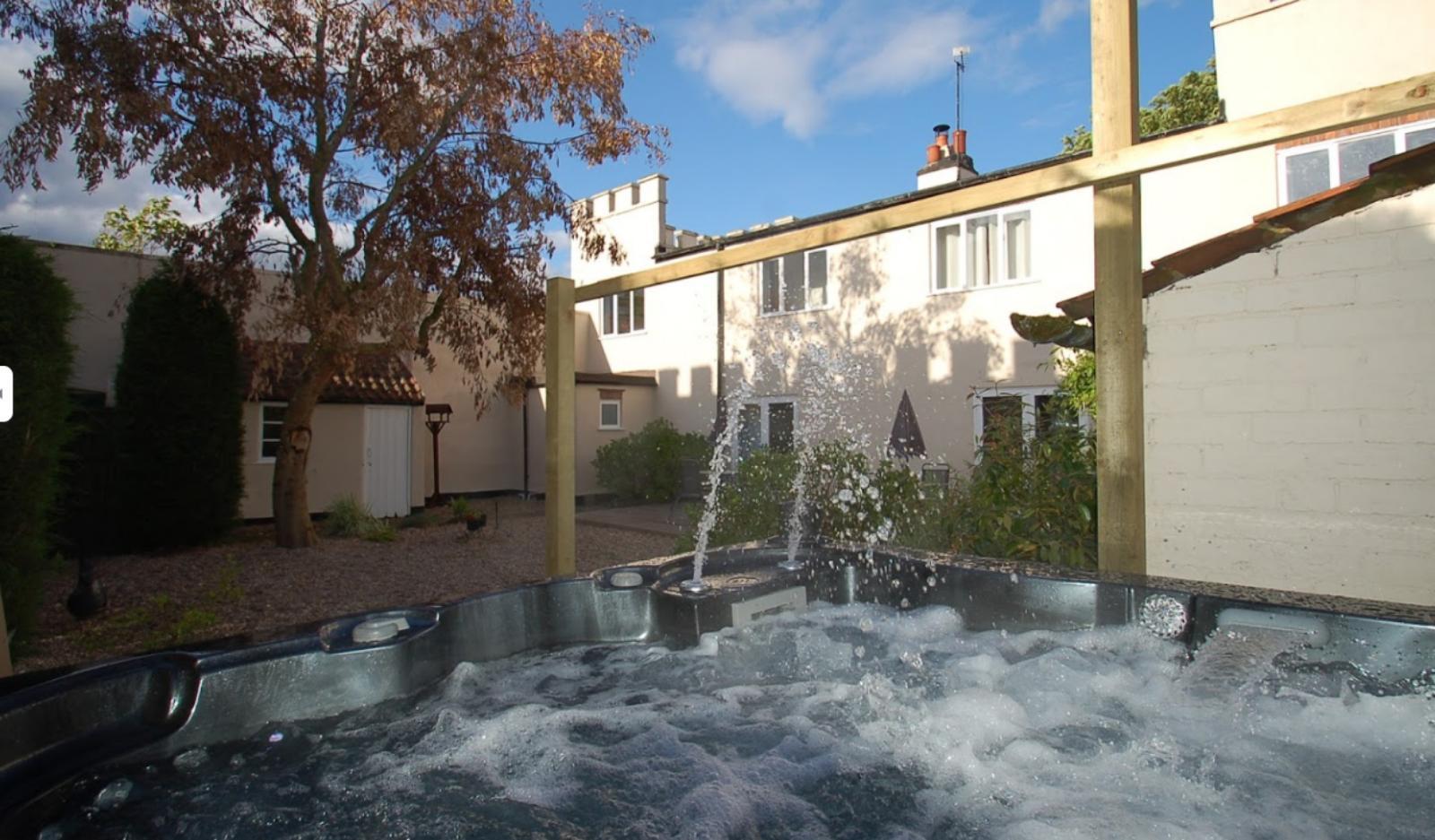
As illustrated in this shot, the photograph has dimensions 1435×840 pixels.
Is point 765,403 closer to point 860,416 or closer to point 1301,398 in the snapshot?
point 860,416

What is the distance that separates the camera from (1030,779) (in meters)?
1.98

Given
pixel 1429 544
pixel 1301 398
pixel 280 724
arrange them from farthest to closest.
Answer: pixel 1301 398 < pixel 1429 544 < pixel 280 724

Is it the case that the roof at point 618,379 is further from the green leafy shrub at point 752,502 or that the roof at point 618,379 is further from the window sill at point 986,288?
the green leafy shrub at point 752,502

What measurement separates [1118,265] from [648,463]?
9223 millimetres

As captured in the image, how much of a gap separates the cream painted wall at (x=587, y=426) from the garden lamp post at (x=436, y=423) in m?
1.42

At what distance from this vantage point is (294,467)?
7359mm

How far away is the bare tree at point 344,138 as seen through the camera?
5668mm

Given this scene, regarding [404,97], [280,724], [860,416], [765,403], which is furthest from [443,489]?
[280,724]

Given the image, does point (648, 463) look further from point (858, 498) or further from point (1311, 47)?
point (1311, 47)

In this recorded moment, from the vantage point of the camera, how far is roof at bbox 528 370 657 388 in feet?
40.2

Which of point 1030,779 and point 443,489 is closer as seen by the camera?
point 1030,779

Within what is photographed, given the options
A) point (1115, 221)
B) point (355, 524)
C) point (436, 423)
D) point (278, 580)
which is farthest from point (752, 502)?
point (436, 423)

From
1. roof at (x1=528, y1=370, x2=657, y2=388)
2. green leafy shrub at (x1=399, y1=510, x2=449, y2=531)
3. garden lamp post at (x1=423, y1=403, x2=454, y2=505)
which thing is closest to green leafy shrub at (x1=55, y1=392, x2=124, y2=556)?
green leafy shrub at (x1=399, y1=510, x2=449, y2=531)

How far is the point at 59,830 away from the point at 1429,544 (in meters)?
4.26
